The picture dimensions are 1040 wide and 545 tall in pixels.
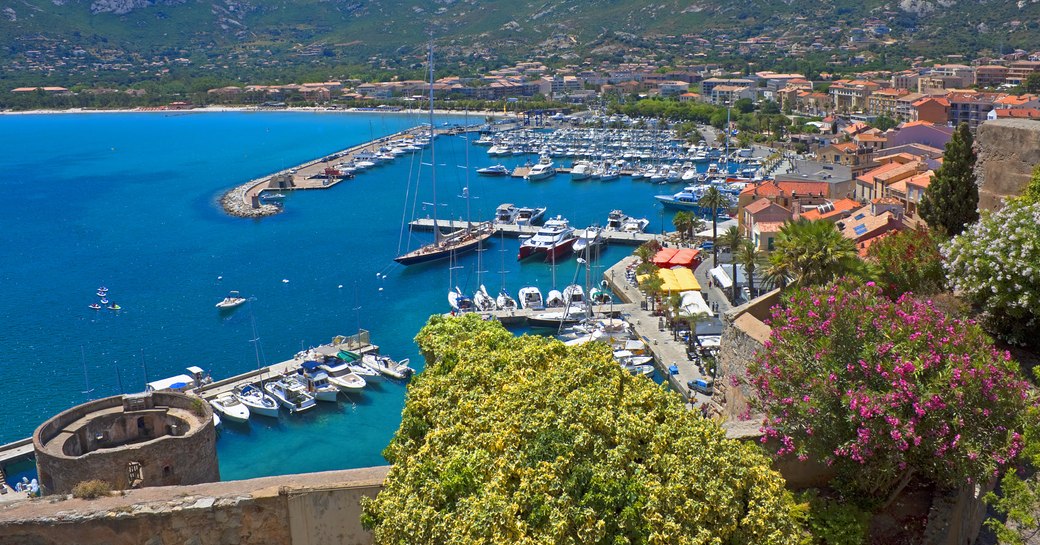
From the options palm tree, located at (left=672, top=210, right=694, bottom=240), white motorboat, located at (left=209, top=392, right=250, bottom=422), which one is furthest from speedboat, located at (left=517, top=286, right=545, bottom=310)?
white motorboat, located at (left=209, top=392, right=250, bottom=422)

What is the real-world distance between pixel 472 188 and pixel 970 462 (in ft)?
206

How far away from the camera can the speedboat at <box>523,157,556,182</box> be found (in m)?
72.4

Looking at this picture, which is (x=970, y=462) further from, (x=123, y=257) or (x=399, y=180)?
(x=399, y=180)

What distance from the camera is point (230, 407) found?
91.2ft

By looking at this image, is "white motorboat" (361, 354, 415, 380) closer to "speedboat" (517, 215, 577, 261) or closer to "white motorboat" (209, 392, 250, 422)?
"white motorboat" (209, 392, 250, 422)

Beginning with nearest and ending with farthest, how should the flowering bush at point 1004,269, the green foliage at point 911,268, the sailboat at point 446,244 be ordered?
1. the flowering bush at point 1004,269
2. the green foliage at point 911,268
3. the sailboat at point 446,244

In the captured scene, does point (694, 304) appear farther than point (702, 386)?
Yes

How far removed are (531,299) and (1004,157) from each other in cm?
2283

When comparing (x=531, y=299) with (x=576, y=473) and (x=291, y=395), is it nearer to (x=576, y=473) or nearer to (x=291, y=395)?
(x=291, y=395)

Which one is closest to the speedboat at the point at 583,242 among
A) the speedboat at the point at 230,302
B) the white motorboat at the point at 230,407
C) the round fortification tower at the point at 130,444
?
the speedboat at the point at 230,302

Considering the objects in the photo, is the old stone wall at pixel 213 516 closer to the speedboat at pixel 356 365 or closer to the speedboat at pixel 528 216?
the speedboat at pixel 356 365

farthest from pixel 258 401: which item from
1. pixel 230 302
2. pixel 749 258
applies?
pixel 749 258

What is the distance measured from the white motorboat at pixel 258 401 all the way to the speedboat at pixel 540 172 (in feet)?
150

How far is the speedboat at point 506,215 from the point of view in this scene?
54.7m
